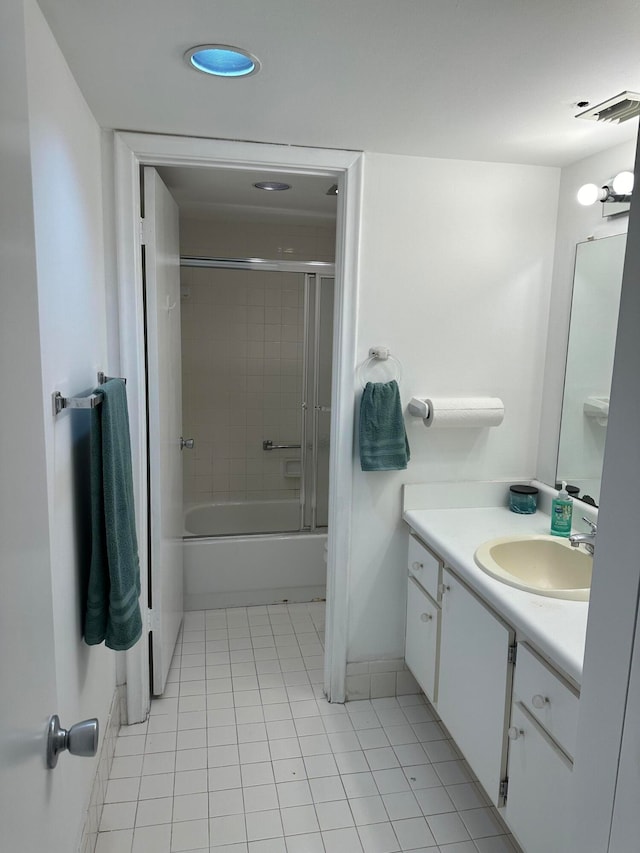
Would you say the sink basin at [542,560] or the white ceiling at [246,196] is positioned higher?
the white ceiling at [246,196]

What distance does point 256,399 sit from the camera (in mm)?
3977

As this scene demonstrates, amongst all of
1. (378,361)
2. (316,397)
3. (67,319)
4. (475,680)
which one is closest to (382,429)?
(378,361)

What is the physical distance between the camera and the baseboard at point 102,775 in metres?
1.72

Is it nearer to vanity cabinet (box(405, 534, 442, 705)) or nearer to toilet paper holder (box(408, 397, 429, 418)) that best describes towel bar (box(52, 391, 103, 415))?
toilet paper holder (box(408, 397, 429, 418))

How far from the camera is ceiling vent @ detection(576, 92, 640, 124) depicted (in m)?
1.60

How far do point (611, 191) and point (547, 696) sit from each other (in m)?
1.54

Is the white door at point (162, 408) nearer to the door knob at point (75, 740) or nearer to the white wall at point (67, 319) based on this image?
the white wall at point (67, 319)

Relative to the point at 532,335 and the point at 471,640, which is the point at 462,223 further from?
the point at 471,640

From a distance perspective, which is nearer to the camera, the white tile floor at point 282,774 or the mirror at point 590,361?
the white tile floor at point 282,774

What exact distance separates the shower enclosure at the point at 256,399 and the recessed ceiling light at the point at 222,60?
80.8 inches

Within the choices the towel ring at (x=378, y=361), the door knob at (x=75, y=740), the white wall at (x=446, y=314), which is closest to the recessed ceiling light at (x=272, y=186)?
the white wall at (x=446, y=314)

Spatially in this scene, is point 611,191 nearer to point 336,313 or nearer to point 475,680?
point 336,313

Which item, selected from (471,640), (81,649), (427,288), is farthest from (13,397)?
(427,288)

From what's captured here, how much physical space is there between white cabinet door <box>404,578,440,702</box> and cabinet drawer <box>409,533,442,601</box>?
4 centimetres
